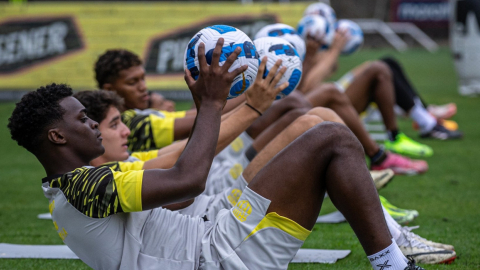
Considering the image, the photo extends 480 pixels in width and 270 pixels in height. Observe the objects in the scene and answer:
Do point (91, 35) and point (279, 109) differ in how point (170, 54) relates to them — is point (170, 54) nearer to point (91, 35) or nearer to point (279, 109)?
point (91, 35)

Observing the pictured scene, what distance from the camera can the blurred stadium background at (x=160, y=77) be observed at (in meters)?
4.15

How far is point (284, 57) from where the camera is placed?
3.49 meters

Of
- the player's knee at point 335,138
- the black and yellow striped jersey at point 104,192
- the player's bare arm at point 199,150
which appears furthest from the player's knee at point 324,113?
the black and yellow striped jersey at point 104,192

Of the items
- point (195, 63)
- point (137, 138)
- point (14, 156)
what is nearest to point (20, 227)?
point (137, 138)

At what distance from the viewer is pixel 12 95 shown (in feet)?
42.3

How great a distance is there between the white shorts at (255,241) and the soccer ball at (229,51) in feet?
1.99

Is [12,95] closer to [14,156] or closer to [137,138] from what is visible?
[14,156]

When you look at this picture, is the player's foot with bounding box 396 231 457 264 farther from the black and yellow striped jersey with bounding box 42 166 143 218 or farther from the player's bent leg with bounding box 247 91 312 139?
the black and yellow striped jersey with bounding box 42 166 143 218

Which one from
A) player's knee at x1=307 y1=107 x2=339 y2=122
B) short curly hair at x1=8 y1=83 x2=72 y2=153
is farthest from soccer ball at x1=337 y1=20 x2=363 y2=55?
short curly hair at x1=8 y1=83 x2=72 y2=153

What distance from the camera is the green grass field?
3.56 metres

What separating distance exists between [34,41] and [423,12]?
19807 millimetres

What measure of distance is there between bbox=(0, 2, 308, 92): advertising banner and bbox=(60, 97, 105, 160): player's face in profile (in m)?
10.2

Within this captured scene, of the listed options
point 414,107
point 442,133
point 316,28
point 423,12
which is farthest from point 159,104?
point 423,12

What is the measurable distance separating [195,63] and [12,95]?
11327mm
